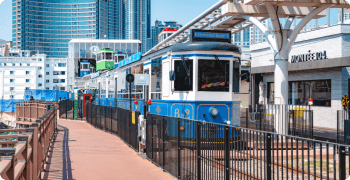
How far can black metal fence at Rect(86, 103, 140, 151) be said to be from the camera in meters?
12.4

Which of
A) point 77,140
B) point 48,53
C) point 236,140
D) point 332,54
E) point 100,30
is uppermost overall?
point 100,30

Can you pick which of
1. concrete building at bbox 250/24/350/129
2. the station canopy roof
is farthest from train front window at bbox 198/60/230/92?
concrete building at bbox 250/24/350/129

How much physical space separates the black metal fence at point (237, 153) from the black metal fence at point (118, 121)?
2.46m

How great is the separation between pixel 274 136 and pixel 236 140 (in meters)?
1.02

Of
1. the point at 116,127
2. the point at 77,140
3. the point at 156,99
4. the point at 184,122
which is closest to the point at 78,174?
the point at 184,122

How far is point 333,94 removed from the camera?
66.3ft

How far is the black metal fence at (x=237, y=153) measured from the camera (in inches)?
167

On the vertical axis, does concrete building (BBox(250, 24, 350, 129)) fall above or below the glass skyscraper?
below

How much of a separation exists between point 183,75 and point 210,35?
1.78 meters

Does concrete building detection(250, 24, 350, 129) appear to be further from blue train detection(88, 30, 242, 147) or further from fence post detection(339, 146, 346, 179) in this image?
fence post detection(339, 146, 346, 179)

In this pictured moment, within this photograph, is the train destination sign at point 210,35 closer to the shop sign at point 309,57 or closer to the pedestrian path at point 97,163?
the pedestrian path at point 97,163

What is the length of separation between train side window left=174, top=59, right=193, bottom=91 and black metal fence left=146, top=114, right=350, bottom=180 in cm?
196

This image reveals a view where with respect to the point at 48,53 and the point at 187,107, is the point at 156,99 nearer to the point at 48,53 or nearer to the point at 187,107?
the point at 187,107

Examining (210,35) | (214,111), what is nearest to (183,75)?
(214,111)
